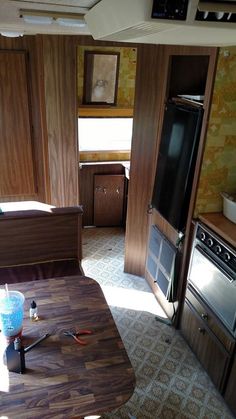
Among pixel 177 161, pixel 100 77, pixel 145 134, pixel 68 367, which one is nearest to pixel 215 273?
pixel 177 161

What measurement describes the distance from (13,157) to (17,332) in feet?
7.23

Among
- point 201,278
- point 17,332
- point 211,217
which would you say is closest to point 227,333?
point 201,278

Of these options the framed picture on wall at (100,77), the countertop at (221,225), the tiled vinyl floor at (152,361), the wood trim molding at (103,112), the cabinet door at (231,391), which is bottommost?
the tiled vinyl floor at (152,361)

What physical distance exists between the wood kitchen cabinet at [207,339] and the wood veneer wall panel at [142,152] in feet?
2.93

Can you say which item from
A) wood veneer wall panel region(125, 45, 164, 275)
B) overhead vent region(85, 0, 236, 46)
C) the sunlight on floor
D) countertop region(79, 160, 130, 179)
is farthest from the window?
overhead vent region(85, 0, 236, 46)

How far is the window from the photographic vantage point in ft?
13.7

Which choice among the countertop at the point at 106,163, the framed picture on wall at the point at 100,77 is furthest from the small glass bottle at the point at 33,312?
the framed picture on wall at the point at 100,77

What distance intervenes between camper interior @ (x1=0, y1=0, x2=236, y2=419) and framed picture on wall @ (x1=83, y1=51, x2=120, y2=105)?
0.02 m

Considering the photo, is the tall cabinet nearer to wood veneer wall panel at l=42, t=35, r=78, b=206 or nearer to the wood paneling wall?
the wood paneling wall

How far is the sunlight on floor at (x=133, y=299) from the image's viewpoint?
293cm

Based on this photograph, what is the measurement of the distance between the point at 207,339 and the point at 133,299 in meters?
0.92

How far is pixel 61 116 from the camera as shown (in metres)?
2.92

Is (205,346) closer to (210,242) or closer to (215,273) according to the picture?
(215,273)

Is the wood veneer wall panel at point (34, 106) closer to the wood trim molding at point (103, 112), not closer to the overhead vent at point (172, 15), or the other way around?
the wood trim molding at point (103, 112)
